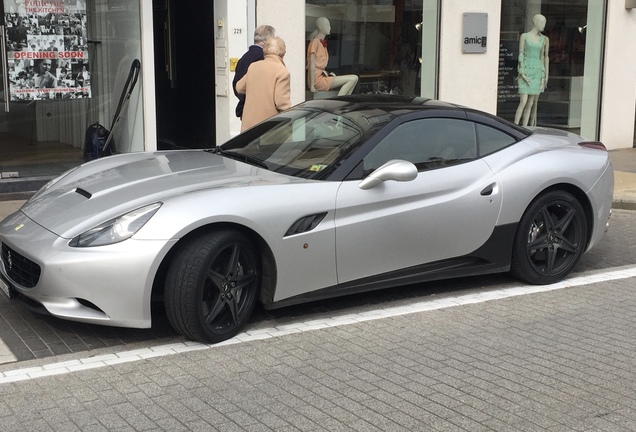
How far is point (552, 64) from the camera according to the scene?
48.5 ft

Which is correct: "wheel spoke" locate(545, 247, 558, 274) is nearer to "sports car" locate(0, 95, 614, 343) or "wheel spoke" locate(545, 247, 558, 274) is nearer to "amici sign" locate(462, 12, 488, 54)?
"sports car" locate(0, 95, 614, 343)

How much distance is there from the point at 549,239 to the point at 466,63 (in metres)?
6.91

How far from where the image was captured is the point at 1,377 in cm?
512

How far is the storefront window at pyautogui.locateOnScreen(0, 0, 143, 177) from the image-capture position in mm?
10953

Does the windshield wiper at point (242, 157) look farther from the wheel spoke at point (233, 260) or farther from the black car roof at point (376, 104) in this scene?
the wheel spoke at point (233, 260)

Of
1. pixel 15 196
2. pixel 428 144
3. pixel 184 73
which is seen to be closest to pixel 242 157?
pixel 428 144

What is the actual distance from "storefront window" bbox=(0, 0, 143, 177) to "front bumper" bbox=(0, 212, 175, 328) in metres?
5.89

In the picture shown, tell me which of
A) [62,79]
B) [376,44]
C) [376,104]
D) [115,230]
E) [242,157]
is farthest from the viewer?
[376,44]

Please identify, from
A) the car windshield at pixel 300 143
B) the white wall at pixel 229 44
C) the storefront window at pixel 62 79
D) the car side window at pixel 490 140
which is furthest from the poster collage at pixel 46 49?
the car side window at pixel 490 140

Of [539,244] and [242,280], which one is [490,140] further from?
[242,280]

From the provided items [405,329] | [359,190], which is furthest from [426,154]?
[405,329]

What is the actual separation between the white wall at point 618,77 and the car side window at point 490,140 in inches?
331

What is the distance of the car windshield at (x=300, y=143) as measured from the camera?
6375mm

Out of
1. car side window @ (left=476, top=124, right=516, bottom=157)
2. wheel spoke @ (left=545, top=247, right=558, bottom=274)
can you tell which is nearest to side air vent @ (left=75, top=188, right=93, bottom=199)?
car side window @ (left=476, top=124, right=516, bottom=157)
